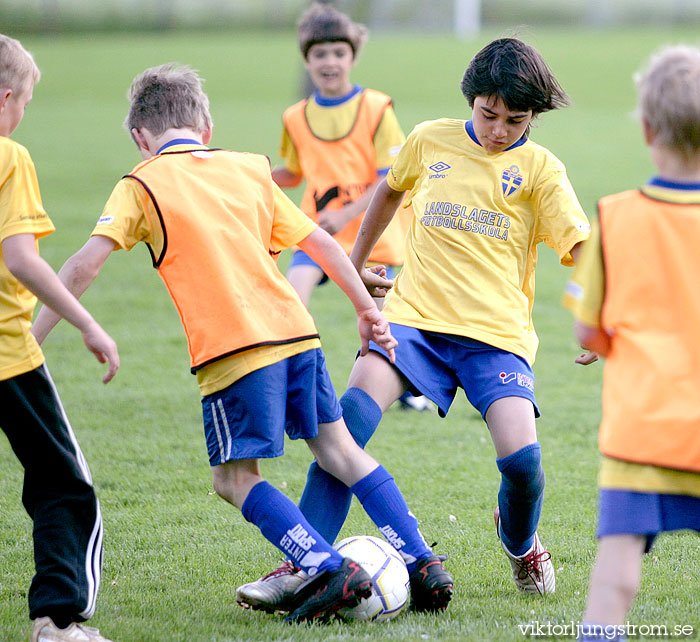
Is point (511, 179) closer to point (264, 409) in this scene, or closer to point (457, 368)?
point (457, 368)

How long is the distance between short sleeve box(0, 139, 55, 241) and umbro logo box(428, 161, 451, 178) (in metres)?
1.46

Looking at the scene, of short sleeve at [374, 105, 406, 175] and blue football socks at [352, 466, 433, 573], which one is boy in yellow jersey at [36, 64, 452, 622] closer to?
blue football socks at [352, 466, 433, 573]

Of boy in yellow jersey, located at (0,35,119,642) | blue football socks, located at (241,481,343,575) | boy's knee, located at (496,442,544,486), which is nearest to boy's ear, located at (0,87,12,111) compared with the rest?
boy in yellow jersey, located at (0,35,119,642)

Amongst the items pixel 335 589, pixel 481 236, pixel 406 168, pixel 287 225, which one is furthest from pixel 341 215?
pixel 335 589

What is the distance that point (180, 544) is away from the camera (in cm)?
420

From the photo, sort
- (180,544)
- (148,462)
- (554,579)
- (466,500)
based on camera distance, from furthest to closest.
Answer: (148,462)
(466,500)
(180,544)
(554,579)

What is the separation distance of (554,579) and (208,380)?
147 centimetres

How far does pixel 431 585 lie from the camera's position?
3.42m

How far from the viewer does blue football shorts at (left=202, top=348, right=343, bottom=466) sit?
3234 mm

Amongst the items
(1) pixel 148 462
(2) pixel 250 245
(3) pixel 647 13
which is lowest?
(1) pixel 148 462

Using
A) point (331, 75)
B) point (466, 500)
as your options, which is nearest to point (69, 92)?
point (331, 75)

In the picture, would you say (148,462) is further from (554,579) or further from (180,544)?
(554,579)

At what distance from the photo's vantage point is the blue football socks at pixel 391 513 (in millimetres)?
3461

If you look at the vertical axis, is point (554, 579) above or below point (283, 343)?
below
